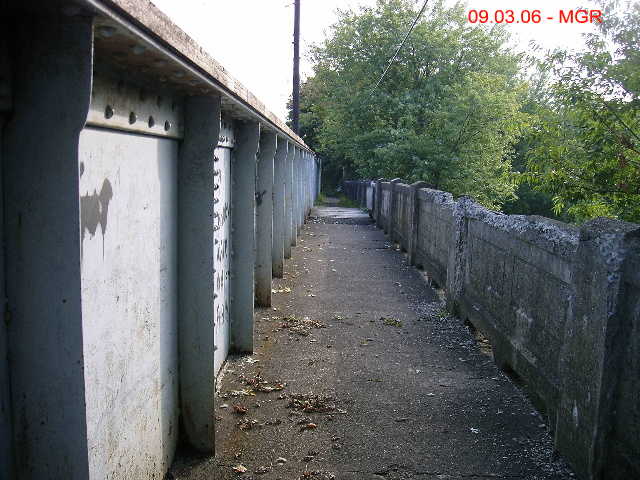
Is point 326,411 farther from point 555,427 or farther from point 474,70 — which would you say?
point 474,70

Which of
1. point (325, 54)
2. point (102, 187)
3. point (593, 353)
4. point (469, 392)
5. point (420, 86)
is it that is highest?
point (325, 54)

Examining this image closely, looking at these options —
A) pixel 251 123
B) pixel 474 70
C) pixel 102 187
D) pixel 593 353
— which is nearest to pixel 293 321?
pixel 251 123

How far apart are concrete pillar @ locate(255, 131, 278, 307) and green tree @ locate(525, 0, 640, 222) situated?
527 centimetres

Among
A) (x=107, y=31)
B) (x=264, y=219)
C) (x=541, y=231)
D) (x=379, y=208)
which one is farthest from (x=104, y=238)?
(x=379, y=208)

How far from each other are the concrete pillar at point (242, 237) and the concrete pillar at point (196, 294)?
6.33ft

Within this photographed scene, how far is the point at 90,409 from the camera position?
2.38 meters

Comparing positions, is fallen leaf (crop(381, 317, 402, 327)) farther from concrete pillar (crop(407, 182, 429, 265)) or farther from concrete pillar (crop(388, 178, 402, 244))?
concrete pillar (crop(388, 178, 402, 244))

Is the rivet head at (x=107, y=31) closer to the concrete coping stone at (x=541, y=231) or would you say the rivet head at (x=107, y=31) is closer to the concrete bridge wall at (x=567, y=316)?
the concrete bridge wall at (x=567, y=316)

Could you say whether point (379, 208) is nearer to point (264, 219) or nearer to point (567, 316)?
point (264, 219)

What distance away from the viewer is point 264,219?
7473 millimetres

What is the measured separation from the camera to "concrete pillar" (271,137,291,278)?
9344 millimetres

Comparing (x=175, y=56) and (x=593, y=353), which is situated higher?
(x=175, y=56)

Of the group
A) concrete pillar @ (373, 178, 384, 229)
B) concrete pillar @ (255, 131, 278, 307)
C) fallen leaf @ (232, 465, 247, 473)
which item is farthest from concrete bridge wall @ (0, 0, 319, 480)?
concrete pillar @ (373, 178, 384, 229)

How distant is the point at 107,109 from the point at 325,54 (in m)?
32.9
